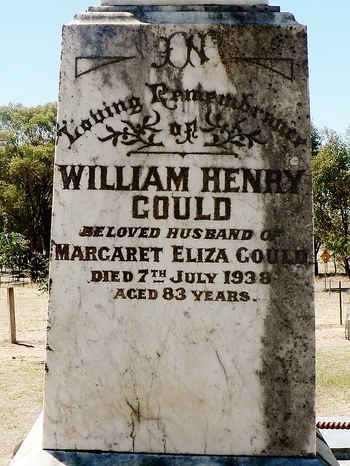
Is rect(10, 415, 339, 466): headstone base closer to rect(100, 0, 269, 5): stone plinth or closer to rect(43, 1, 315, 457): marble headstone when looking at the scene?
rect(43, 1, 315, 457): marble headstone

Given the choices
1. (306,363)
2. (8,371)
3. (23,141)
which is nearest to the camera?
(306,363)

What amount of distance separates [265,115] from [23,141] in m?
35.0

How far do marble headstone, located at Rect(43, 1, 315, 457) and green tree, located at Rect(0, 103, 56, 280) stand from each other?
32463mm

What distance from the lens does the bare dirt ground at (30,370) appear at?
7469mm

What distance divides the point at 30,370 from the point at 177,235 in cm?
869

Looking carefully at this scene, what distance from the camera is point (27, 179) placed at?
35219 millimetres

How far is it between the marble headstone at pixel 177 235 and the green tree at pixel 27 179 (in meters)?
32.5

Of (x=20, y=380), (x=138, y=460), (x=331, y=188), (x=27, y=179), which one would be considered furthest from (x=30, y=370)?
(x=27, y=179)

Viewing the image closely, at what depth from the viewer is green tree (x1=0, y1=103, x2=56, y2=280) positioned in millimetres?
35062

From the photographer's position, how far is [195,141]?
9.00ft

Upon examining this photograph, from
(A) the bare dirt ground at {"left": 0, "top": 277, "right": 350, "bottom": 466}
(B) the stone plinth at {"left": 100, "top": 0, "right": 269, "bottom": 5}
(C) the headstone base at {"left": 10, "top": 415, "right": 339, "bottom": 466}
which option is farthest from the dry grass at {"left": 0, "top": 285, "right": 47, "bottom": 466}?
(B) the stone plinth at {"left": 100, "top": 0, "right": 269, "bottom": 5}

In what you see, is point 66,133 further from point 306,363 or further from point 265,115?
point 306,363

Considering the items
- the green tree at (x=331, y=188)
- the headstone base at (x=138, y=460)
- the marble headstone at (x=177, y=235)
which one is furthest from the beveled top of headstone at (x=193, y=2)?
the green tree at (x=331, y=188)

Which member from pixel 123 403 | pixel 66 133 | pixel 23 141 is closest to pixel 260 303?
pixel 123 403
